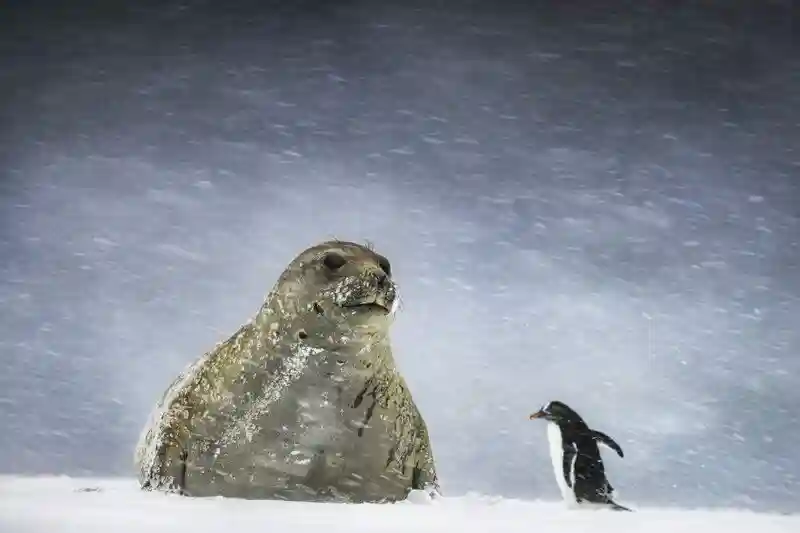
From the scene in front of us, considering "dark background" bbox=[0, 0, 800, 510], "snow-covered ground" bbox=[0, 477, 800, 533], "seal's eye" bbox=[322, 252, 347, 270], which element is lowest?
"snow-covered ground" bbox=[0, 477, 800, 533]

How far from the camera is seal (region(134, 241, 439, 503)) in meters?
1.64

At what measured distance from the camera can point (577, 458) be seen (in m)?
2.12

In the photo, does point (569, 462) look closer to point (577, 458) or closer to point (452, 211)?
point (577, 458)

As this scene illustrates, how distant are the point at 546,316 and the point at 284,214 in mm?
1283

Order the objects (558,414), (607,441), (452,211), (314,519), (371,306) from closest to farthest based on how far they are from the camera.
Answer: (314,519)
(371,306)
(607,441)
(558,414)
(452,211)

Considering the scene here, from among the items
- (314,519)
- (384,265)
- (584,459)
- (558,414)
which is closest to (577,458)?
(584,459)

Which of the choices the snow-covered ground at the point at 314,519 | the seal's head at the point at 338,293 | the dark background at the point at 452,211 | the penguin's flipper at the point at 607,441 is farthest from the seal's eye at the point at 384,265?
the dark background at the point at 452,211

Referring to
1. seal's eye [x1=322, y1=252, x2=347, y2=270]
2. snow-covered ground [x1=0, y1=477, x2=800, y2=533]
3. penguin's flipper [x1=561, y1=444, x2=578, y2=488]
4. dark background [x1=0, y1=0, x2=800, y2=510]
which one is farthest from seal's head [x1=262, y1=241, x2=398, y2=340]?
dark background [x1=0, y1=0, x2=800, y2=510]

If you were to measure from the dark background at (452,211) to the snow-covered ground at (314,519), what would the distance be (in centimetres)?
221

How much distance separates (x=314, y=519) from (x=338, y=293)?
0.77 metres

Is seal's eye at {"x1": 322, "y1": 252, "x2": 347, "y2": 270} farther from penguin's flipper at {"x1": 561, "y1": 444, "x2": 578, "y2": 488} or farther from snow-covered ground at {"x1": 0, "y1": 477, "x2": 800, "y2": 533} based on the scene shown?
penguin's flipper at {"x1": 561, "y1": 444, "x2": 578, "y2": 488}

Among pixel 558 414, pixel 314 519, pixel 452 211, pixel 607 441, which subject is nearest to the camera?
pixel 314 519

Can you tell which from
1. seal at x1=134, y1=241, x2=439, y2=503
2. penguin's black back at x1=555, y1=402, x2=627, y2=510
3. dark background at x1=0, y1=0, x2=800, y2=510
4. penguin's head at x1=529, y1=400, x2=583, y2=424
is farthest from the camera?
dark background at x1=0, y1=0, x2=800, y2=510

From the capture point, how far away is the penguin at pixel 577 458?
201cm
